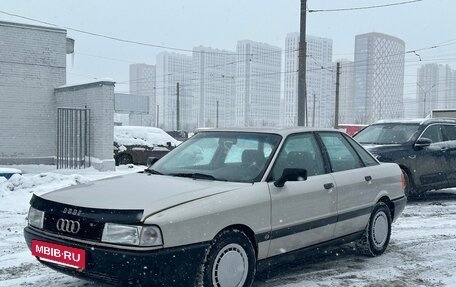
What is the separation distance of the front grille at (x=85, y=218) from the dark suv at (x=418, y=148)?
6.64 metres

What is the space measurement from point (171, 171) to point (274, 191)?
1.10 metres

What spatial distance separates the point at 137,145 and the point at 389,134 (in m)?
10.5

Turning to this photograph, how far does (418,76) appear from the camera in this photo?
91500 millimetres

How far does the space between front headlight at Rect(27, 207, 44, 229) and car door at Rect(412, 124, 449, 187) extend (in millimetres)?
7458

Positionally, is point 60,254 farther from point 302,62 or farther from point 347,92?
point 347,92

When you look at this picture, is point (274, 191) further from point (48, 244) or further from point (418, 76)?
point (418, 76)

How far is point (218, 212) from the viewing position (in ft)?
13.0

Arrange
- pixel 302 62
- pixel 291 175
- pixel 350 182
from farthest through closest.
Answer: pixel 302 62 < pixel 350 182 < pixel 291 175

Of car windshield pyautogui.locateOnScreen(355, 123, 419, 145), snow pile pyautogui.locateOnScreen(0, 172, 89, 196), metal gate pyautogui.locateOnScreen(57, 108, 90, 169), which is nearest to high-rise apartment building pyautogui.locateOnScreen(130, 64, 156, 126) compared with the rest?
metal gate pyautogui.locateOnScreen(57, 108, 90, 169)

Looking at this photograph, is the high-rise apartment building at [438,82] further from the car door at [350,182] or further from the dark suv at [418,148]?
the car door at [350,182]

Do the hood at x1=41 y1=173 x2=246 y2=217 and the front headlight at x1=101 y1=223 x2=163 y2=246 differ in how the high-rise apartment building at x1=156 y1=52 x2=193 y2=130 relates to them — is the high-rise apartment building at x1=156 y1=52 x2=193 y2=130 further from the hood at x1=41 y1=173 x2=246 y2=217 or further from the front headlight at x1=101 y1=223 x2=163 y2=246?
the front headlight at x1=101 y1=223 x2=163 y2=246

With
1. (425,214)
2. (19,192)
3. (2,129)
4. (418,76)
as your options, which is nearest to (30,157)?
(2,129)

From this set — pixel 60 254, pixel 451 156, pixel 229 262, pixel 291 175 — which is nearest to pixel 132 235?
pixel 60 254

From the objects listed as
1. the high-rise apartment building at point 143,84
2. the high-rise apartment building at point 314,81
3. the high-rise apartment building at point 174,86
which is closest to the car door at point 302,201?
the high-rise apartment building at point 314,81
